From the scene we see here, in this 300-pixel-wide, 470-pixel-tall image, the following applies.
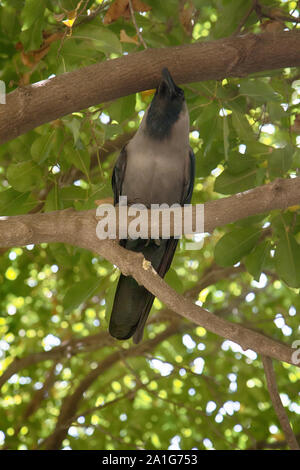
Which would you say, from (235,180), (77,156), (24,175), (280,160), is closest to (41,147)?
(24,175)

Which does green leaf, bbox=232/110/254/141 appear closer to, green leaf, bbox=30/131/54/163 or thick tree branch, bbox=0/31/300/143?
thick tree branch, bbox=0/31/300/143

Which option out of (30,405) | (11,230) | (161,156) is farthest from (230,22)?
(30,405)

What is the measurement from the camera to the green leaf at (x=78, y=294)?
8.45ft

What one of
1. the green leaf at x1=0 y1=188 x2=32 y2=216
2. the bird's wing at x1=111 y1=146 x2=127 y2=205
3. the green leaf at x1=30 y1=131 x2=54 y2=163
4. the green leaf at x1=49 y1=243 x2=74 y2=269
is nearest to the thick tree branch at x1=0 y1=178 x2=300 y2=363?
the green leaf at x1=30 y1=131 x2=54 y2=163

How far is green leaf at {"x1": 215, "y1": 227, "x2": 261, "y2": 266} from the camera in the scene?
8.07 ft

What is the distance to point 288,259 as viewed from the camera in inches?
95.1

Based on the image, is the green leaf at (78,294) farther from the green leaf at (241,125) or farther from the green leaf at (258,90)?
the green leaf at (258,90)

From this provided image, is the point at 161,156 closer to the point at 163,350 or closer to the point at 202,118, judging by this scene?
the point at 202,118

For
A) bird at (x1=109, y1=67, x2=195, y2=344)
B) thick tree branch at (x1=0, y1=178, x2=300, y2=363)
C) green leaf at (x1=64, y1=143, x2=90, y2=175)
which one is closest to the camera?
thick tree branch at (x1=0, y1=178, x2=300, y2=363)

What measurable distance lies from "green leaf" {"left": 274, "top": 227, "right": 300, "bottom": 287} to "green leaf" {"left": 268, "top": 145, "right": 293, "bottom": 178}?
317mm

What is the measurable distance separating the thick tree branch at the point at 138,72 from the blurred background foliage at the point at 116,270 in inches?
5.8

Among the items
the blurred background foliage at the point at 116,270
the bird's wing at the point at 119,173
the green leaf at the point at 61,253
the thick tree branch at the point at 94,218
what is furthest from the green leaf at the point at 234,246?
the green leaf at the point at 61,253

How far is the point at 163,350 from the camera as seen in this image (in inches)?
188

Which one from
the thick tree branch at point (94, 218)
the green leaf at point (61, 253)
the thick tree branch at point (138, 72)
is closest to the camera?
the thick tree branch at point (94, 218)
